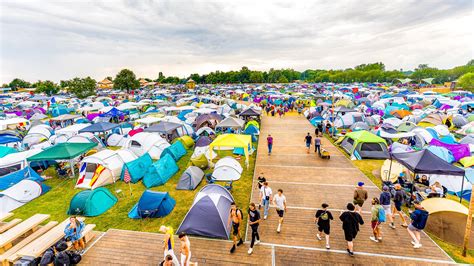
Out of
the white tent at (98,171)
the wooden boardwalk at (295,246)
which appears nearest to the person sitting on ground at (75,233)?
the wooden boardwalk at (295,246)

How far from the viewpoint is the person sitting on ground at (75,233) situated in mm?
7543

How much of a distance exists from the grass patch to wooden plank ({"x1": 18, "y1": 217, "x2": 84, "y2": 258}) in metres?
1.51

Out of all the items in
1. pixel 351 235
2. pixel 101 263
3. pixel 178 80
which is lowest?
pixel 101 263

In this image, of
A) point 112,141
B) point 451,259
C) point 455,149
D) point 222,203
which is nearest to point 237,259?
point 222,203

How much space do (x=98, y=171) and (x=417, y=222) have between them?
14.8 meters

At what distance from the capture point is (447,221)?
8.34 meters

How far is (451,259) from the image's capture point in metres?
7.16

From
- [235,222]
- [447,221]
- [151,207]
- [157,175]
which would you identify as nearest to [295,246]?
[235,222]

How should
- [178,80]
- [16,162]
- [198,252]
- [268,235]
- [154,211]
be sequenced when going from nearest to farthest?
1. [198,252]
2. [268,235]
3. [154,211]
4. [16,162]
5. [178,80]

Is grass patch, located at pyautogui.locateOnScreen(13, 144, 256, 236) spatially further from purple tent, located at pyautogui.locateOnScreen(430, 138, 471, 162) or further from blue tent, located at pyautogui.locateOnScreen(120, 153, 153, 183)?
purple tent, located at pyautogui.locateOnScreen(430, 138, 471, 162)

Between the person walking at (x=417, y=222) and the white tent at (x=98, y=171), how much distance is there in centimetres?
1431

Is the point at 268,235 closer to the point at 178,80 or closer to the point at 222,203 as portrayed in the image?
the point at 222,203

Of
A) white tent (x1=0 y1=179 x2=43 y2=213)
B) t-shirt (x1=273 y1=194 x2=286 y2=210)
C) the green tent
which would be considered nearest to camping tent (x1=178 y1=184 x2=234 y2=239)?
t-shirt (x1=273 y1=194 x2=286 y2=210)

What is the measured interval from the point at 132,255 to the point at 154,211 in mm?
2313
